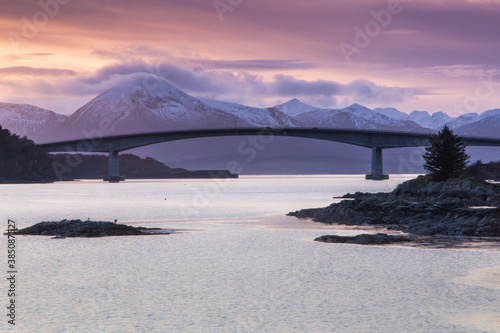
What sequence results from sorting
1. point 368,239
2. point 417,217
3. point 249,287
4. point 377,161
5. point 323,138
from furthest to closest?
point 377,161
point 323,138
point 417,217
point 368,239
point 249,287

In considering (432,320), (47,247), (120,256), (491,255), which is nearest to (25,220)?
(47,247)

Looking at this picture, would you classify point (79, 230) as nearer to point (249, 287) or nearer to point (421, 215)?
point (249, 287)

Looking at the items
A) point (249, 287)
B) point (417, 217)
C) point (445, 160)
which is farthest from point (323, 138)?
point (249, 287)

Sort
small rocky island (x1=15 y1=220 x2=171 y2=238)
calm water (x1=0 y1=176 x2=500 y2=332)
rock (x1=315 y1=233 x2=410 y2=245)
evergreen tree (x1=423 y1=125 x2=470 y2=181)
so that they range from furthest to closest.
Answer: evergreen tree (x1=423 y1=125 x2=470 y2=181)
small rocky island (x1=15 y1=220 x2=171 y2=238)
rock (x1=315 y1=233 x2=410 y2=245)
calm water (x1=0 y1=176 x2=500 y2=332)

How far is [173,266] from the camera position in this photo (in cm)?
3042

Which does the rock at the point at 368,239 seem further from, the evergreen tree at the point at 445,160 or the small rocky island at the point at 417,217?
Answer: the evergreen tree at the point at 445,160

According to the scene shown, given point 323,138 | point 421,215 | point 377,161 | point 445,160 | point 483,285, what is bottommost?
point 483,285

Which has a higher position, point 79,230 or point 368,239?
point 79,230

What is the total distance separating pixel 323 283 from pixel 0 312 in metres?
12.1

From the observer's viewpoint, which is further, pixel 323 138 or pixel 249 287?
pixel 323 138

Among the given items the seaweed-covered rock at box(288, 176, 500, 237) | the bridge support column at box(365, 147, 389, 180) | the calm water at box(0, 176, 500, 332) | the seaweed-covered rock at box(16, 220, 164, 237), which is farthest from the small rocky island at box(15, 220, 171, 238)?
the bridge support column at box(365, 147, 389, 180)

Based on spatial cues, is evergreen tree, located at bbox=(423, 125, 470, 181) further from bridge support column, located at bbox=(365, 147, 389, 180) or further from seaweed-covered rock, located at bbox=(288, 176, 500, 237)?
bridge support column, located at bbox=(365, 147, 389, 180)

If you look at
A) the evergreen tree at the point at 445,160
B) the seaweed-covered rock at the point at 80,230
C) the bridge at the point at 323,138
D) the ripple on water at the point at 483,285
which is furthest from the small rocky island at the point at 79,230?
the bridge at the point at 323,138

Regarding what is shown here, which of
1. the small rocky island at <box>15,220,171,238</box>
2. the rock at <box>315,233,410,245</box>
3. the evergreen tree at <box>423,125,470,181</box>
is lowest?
the rock at <box>315,233,410,245</box>
